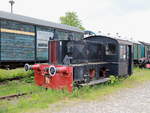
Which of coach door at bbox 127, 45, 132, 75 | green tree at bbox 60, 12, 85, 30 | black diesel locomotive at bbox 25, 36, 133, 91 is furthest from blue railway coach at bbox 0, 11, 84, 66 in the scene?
green tree at bbox 60, 12, 85, 30

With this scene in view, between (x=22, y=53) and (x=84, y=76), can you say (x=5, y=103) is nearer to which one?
(x=84, y=76)

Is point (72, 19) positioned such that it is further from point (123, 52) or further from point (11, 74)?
point (123, 52)

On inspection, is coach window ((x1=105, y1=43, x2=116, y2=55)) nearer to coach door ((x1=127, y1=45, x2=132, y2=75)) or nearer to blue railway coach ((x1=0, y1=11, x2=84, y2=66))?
coach door ((x1=127, y1=45, x2=132, y2=75))

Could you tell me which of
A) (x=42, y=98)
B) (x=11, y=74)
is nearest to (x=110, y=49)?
(x=42, y=98)

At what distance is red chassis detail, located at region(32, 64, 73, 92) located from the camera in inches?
283

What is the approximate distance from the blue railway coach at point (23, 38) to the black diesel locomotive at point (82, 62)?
803 millimetres

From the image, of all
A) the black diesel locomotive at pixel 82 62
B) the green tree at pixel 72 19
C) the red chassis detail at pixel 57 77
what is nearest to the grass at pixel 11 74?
the black diesel locomotive at pixel 82 62

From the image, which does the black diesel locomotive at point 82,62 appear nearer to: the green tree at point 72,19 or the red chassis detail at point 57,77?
the red chassis detail at point 57,77

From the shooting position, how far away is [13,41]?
9914 millimetres

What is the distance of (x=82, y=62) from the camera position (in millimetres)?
8633

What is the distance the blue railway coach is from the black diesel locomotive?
803 millimetres

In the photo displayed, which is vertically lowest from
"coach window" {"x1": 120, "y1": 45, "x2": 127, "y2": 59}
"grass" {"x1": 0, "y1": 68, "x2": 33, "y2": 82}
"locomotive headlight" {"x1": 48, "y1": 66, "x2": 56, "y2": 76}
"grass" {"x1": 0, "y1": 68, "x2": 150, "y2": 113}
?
"grass" {"x1": 0, "y1": 68, "x2": 150, "y2": 113}

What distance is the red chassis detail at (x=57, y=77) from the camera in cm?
720

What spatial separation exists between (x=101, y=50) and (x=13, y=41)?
4.35 meters
